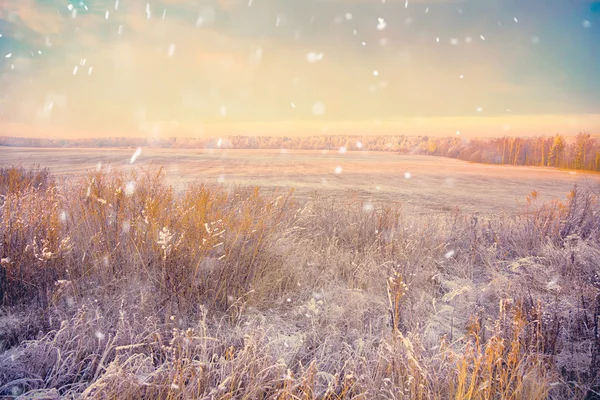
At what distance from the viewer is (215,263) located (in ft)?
14.8

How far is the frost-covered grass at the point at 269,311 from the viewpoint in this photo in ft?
9.25

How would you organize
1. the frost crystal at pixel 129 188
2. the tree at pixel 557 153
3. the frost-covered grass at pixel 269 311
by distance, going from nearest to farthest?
the frost-covered grass at pixel 269 311, the frost crystal at pixel 129 188, the tree at pixel 557 153

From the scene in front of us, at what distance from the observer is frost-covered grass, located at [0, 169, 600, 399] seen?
9.25ft

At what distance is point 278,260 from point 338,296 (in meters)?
1.03

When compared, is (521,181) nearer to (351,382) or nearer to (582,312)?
(582,312)

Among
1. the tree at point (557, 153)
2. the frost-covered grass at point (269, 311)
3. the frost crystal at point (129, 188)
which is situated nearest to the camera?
the frost-covered grass at point (269, 311)

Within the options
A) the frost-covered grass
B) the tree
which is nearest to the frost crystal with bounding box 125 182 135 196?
the frost-covered grass

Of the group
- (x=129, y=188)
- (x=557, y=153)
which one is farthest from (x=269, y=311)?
(x=557, y=153)

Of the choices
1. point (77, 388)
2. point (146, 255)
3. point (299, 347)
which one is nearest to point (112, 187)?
point (146, 255)

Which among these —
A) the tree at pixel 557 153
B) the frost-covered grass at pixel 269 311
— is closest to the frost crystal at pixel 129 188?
the frost-covered grass at pixel 269 311

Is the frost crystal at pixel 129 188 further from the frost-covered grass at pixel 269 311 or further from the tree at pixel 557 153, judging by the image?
the tree at pixel 557 153

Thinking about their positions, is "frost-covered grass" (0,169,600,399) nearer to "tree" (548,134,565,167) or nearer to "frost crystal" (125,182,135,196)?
"frost crystal" (125,182,135,196)

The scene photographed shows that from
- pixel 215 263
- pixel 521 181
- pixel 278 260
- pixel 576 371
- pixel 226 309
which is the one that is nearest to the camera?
pixel 576 371

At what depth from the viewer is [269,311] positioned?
4.24 m
